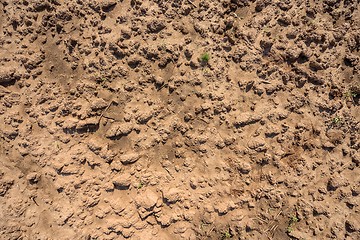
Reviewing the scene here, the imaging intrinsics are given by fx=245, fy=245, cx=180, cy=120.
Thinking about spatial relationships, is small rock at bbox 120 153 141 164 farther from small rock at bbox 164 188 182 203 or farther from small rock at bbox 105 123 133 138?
Result: small rock at bbox 164 188 182 203

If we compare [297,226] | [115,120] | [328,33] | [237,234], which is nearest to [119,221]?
[115,120]

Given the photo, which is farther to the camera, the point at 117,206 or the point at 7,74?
the point at 117,206

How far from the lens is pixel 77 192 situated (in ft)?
11.7

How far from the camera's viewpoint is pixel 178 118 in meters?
3.63

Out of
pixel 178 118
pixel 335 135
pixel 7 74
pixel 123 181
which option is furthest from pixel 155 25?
pixel 335 135

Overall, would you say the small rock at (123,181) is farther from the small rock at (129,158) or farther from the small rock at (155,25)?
the small rock at (155,25)

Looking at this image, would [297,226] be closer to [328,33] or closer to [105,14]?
[328,33]

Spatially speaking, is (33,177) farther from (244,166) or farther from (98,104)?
(244,166)

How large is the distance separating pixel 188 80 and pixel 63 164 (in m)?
2.17

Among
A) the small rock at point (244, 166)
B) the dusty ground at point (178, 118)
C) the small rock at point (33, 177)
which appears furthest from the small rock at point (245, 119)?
the small rock at point (33, 177)

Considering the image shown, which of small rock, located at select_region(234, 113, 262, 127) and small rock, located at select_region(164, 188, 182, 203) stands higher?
small rock, located at select_region(234, 113, 262, 127)

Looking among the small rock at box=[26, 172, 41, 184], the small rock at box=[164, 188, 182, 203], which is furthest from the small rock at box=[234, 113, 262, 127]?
the small rock at box=[26, 172, 41, 184]

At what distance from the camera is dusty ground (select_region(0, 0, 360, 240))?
3.49m

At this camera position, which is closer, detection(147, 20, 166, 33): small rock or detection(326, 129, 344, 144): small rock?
detection(147, 20, 166, 33): small rock
